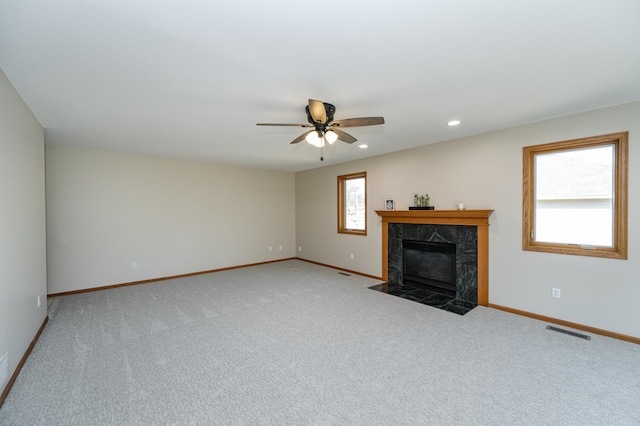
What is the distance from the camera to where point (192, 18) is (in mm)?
1510

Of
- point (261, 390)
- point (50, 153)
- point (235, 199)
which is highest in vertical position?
point (50, 153)

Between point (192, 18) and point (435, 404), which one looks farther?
point (435, 404)

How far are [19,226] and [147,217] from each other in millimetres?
2784

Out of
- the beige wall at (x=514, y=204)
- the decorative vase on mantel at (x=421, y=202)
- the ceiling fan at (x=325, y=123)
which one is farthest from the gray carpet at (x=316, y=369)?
the ceiling fan at (x=325, y=123)

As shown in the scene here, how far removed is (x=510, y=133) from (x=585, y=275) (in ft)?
6.31

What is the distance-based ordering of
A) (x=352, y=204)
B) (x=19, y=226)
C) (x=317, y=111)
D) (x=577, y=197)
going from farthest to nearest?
(x=352, y=204), (x=577, y=197), (x=19, y=226), (x=317, y=111)

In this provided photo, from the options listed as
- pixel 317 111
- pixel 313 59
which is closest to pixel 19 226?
pixel 317 111

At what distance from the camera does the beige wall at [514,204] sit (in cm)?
286

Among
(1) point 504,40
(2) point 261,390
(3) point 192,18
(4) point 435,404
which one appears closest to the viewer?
(3) point 192,18

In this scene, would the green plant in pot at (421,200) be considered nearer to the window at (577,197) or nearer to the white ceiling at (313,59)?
the window at (577,197)

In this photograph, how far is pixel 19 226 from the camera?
98.1 inches

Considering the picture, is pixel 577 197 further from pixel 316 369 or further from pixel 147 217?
pixel 147 217

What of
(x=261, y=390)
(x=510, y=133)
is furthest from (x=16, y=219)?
(x=510, y=133)

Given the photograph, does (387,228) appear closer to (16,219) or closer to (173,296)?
(173,296)
